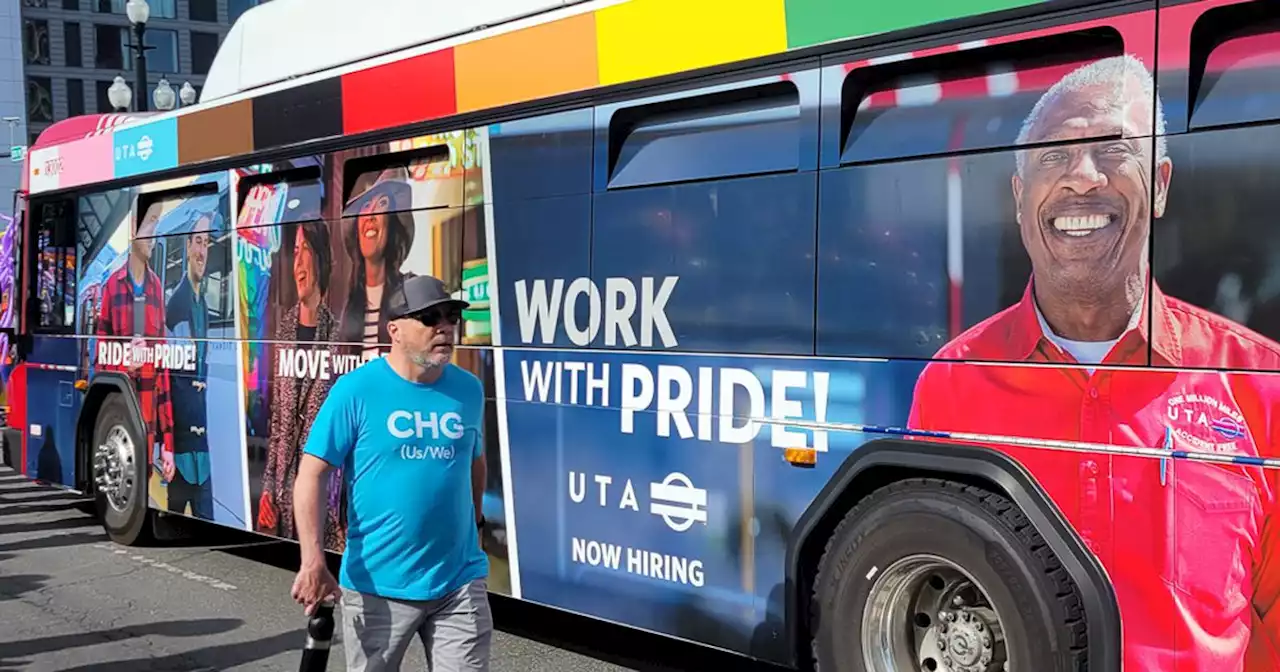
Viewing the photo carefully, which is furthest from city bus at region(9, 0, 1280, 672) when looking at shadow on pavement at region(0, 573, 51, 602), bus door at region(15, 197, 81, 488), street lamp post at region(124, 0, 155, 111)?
street lamp post at region(124, 0, 155, 111)

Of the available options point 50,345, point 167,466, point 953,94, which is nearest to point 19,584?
point 167,466

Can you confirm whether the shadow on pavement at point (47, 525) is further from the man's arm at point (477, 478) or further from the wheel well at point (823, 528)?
the wheel well at point (823, 528)

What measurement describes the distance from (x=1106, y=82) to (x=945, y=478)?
1444 millimetres

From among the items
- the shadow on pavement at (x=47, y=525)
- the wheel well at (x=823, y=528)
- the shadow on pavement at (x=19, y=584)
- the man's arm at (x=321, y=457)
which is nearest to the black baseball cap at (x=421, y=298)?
the man's arm at (x=321, y=457)

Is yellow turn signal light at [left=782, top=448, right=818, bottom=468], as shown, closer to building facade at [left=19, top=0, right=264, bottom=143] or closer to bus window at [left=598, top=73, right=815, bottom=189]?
bus window at [left=598, top=73, right=815, bottom=189]

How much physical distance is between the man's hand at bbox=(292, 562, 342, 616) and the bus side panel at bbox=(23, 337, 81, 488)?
695cm

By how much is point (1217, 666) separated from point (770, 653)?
172 cm

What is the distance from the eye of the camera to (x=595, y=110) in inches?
228

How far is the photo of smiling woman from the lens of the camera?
743 centimetres

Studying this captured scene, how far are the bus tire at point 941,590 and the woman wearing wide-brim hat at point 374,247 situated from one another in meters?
3.05

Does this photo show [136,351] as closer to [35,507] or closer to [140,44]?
[35,507]

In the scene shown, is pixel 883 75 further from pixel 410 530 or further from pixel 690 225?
pixel 410 530

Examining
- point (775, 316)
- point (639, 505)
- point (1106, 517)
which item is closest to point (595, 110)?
point (775, 316)

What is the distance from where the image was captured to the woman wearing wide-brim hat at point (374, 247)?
6.88 m
